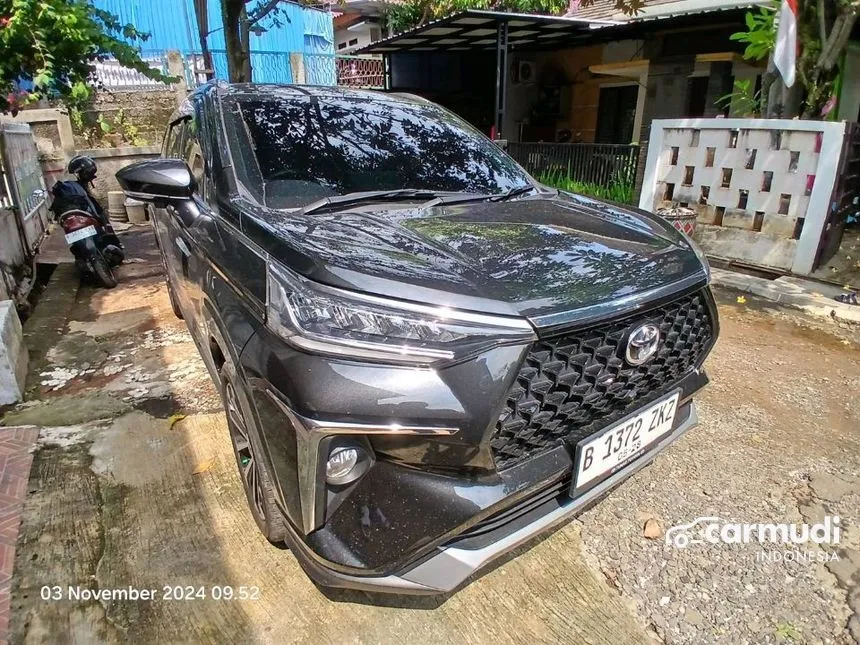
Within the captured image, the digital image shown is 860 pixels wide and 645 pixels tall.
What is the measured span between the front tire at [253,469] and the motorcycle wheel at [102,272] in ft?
13.1

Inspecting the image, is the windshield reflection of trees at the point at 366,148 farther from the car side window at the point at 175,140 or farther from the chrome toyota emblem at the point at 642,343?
the chrome toyota emblem at the point at 642,343

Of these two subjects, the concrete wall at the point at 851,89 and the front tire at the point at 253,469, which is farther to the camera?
the concrete wall at the point at 851,89

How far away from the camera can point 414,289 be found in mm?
1587

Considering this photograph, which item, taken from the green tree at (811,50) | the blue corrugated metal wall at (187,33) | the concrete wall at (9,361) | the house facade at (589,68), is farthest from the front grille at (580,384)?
the blue corrugated metal wall at (187,33)

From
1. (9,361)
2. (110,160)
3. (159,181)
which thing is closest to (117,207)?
(110,160)

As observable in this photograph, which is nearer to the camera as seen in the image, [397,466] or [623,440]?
[397,466]

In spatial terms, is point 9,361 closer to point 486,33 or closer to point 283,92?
point 283,92

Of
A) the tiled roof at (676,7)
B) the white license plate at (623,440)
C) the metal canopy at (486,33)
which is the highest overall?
the tiled roof at (676,7)

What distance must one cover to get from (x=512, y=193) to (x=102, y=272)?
458 cm

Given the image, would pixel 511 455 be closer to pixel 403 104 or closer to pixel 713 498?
pixel 713 498

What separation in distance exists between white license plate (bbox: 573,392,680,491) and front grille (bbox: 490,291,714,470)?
1.4 inches

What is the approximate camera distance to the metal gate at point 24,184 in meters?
5.79

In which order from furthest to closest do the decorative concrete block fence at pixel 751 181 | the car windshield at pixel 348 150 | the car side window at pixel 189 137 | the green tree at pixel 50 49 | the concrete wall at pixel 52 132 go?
the concrete wall at pixel 52 132 < the decorative concrete block fence at pixel 751 181 < the green tree at pixel 50 49 < the car side window at pixel 189 137 < the car windshield at pixel 348 150

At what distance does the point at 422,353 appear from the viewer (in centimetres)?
151
